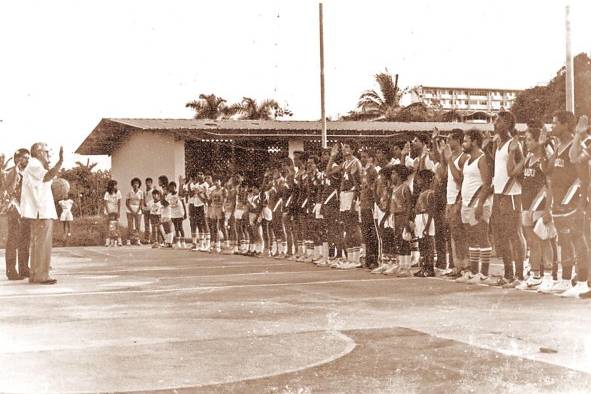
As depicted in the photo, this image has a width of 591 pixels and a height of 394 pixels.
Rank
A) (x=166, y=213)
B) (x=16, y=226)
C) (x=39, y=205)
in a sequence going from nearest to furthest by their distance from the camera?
(x=39, y=205)
(x=16, y=226)
(x=166, y=213)

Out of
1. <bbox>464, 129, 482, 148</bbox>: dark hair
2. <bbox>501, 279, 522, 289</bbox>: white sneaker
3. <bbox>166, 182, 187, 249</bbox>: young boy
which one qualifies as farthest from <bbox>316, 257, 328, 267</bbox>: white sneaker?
<bbox>166, 182, 187, 249</bbox>: young boy

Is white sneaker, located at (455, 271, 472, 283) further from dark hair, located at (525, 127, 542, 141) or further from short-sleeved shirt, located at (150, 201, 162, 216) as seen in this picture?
short-sleeved shirt, located at (150, 201, 162, 216)

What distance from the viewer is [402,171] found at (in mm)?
14383

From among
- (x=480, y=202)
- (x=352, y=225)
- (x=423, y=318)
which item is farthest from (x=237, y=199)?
(x=423, y=318)

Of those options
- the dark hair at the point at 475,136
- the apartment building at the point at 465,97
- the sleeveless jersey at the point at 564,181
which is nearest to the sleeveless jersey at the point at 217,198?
the dark hair at the point at 475,136

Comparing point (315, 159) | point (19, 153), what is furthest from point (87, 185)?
point (19, 153)

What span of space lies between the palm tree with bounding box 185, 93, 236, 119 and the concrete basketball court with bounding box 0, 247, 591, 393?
135 feet

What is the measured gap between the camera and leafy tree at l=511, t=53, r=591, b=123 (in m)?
40.2

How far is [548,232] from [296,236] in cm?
802

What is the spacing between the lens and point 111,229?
88.5 ft

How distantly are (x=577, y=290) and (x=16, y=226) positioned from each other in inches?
343

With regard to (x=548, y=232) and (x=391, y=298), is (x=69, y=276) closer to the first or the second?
(x=391, y=298)

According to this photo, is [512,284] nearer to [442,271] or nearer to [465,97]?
[442,271]

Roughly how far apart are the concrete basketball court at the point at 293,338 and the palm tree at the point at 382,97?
151 feet
